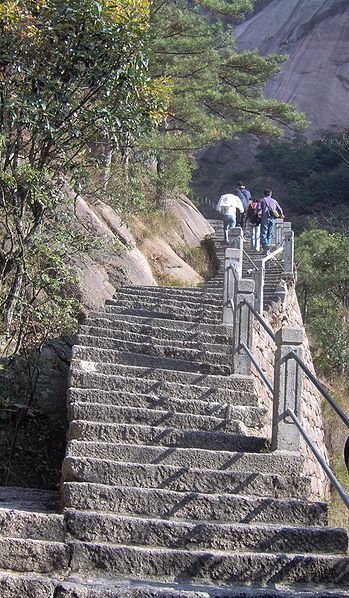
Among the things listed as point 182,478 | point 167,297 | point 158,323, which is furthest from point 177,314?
point 182,478

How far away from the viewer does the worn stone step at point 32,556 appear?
4.88m

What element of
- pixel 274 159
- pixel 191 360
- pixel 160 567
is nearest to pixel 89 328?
pixel 191 360

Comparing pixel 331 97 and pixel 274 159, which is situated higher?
pixel 331 97

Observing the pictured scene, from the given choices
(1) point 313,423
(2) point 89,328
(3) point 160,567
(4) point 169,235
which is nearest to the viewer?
(3) point 160,567

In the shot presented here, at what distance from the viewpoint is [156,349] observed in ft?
29.0

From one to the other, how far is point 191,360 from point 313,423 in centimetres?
483

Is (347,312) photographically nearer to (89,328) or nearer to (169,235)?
(169,235)

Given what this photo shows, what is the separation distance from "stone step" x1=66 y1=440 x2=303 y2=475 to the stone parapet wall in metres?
3.00

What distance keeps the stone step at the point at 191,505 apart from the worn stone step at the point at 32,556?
574 millimetres

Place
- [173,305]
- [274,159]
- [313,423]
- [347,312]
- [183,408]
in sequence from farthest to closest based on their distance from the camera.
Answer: [274,159] < [347,312] < [313,423] < [173,305] < [183,408]

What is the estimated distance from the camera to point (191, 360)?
8.77 m

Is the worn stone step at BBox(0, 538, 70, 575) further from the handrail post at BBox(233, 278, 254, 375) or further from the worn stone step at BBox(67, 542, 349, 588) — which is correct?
the handrail post at BBox(233, 278, 254, 375)

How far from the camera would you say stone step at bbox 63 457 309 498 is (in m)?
5.84

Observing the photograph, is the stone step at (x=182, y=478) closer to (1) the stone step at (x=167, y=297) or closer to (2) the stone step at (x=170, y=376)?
(2) the stone step at (x=170, y=376)
